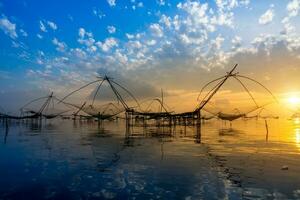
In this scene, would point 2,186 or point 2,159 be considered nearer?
point 2,186

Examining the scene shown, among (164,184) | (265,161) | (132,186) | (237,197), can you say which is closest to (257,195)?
(237,197)

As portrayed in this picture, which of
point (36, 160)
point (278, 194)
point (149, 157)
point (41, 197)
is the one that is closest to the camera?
point (41, 197)

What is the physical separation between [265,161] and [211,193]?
7716 millimetres

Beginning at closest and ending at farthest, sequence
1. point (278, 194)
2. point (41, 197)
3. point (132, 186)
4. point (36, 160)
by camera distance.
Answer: point (41, 197)
point (278, 194)
point (132, 186)
point (36, 160)

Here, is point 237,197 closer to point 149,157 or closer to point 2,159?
point 149,157

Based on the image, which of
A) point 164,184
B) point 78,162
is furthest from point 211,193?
point 78,162

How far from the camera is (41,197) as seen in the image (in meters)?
8.82

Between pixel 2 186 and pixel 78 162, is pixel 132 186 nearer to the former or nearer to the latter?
pixel 2 186

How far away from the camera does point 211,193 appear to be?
9.49 meters

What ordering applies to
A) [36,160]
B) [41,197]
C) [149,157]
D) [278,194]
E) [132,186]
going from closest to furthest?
[41,197]
[278,194]
[132,186]
[36,160]
[149,157]

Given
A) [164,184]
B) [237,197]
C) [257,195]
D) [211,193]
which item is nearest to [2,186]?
[164,184]

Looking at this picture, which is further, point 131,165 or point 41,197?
point 131,165

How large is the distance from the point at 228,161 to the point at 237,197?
23.3 feet

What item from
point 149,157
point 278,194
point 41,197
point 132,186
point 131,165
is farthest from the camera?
point 149,157
